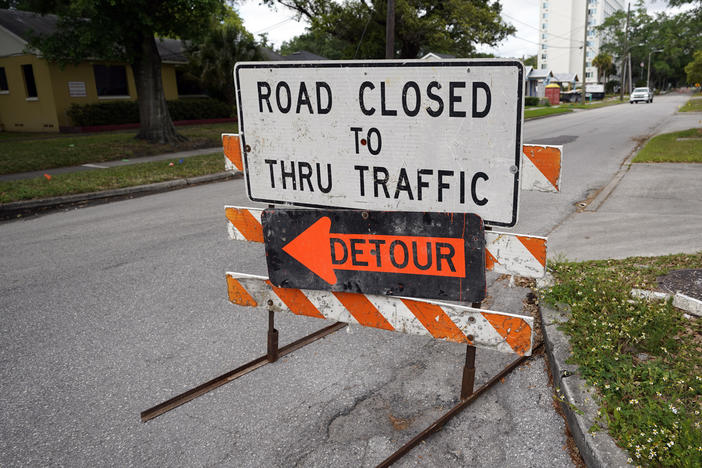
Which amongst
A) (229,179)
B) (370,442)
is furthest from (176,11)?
(370,442)

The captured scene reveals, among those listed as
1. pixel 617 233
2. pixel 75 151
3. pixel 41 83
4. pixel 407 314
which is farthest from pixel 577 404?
pixel 41 83

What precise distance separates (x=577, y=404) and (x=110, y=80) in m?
29.2

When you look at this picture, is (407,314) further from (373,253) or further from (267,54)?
(267,54)

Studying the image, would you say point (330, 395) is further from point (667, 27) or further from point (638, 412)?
point (667, 27)

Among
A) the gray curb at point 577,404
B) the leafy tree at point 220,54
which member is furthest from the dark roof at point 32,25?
the gray curb at point 577,404

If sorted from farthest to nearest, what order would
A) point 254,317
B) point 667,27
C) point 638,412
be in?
1. point 667,27
2. point 254,317
3. point 638,412

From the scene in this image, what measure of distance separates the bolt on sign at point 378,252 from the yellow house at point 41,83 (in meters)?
24.9

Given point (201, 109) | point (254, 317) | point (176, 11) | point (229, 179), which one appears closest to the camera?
point (254, 317)

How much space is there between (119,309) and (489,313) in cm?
347

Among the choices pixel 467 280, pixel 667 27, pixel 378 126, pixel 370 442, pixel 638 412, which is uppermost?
pixel 667 27

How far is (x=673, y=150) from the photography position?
13.1 meters

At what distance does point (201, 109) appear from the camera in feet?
95.2

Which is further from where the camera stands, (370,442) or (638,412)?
(370,442)

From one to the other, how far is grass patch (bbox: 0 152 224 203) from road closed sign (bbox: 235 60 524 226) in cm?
849
